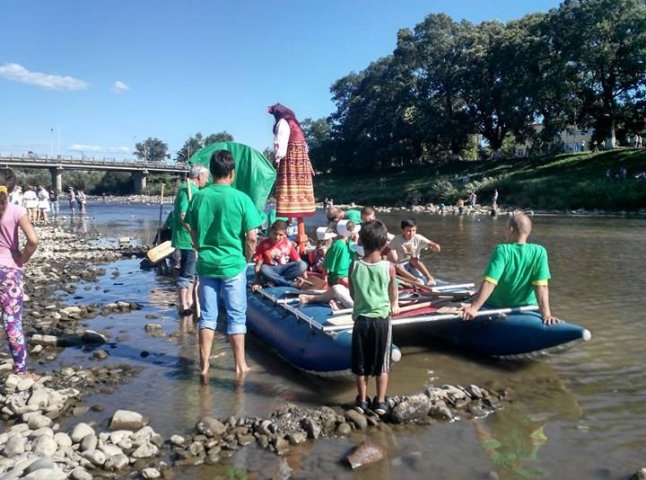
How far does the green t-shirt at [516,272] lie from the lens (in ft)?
20.1

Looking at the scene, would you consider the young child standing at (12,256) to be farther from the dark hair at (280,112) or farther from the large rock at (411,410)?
the dark hair at (280,112)

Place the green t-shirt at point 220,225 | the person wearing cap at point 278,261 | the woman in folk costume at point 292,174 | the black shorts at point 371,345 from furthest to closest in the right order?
1. the woman in folk costume at point 292,174
2. the person wearing cap at point 278,261
3. the green t-shirt at point 220,225
4. the black shorts at point 371,345

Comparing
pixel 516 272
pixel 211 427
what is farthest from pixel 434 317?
pixel 211 427

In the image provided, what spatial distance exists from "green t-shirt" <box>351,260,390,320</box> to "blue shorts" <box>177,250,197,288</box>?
3402mm

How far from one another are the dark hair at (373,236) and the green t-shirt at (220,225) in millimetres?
1134

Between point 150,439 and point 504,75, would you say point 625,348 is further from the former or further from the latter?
point 504,75

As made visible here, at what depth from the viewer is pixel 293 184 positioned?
966 cm

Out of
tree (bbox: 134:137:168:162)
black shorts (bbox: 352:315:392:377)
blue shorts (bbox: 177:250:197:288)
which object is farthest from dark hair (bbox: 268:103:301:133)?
tree (bbox: 134:137:168:162)

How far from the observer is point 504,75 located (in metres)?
50.9

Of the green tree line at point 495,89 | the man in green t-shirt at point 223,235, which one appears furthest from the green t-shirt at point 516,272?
the green tree line at point 495,89

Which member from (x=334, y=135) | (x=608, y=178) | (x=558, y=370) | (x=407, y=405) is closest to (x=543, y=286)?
(x=558, y=370)

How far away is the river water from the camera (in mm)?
4254

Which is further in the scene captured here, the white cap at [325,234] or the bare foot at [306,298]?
the white cap at [325,234]

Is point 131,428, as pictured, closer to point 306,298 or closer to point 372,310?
point 372,310
